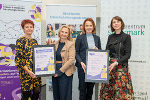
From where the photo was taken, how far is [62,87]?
2.29 m

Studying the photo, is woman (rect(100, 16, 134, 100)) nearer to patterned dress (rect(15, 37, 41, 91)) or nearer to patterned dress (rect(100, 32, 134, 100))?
patterned dress (rect(100, 32, 134, 100))

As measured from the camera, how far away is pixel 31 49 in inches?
86.0

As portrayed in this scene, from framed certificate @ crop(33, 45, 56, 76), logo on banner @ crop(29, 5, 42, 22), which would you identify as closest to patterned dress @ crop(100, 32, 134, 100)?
framed certificate @ crop(33, 45, 56, 76)

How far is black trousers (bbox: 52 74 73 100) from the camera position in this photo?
7.51 ft

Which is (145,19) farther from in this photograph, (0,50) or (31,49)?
(0,50)

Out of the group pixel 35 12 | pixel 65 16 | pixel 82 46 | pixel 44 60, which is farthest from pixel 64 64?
pixel 35 12

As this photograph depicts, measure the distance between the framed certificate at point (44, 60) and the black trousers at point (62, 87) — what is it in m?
0.19

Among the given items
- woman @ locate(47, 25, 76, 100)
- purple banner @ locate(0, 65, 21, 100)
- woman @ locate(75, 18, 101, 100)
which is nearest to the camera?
woman @ locate(47, 25, 76, 100)

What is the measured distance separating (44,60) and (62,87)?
519 mm

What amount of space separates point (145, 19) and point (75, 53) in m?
1.70

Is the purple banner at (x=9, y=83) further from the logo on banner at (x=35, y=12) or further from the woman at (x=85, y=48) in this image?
the woman at (x=85, y=48)

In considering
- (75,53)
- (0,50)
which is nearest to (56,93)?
(75,53)

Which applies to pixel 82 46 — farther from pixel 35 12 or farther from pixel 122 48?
pixel 35 12

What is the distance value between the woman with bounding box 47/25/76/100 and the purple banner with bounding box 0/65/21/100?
139 centimetres
